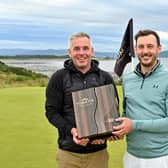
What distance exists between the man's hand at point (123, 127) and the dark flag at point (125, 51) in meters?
5.60

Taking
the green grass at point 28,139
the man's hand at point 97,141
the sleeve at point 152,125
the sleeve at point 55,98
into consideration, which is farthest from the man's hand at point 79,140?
the green grass at point 28,139

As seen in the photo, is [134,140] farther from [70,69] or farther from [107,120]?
[70,69]

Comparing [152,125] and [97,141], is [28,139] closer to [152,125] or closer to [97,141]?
[97,141]

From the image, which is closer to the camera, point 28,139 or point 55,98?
point 55,98

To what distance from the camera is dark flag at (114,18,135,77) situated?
352 inches

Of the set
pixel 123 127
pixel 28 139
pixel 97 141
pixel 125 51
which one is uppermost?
pixel 125 51

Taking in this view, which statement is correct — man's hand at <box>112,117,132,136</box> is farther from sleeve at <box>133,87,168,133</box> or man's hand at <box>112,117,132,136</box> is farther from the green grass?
the green grass

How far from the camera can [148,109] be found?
3.27 m

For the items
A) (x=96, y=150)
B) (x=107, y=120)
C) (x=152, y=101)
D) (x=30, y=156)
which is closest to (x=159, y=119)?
(x=152, y=101)

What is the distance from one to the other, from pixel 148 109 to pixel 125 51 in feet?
20.0

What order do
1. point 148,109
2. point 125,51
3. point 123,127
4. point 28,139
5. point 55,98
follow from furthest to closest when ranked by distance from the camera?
1. point 125,51
2. point 28,139
3. point 55,98
4. point 148,109
5. point 123,127

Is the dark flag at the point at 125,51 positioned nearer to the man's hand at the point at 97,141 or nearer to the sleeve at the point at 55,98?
the sleeve at the point at 55,98

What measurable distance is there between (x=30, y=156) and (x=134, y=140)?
295 cm

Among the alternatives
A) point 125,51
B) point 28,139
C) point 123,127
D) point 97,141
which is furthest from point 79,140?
point 125,51
